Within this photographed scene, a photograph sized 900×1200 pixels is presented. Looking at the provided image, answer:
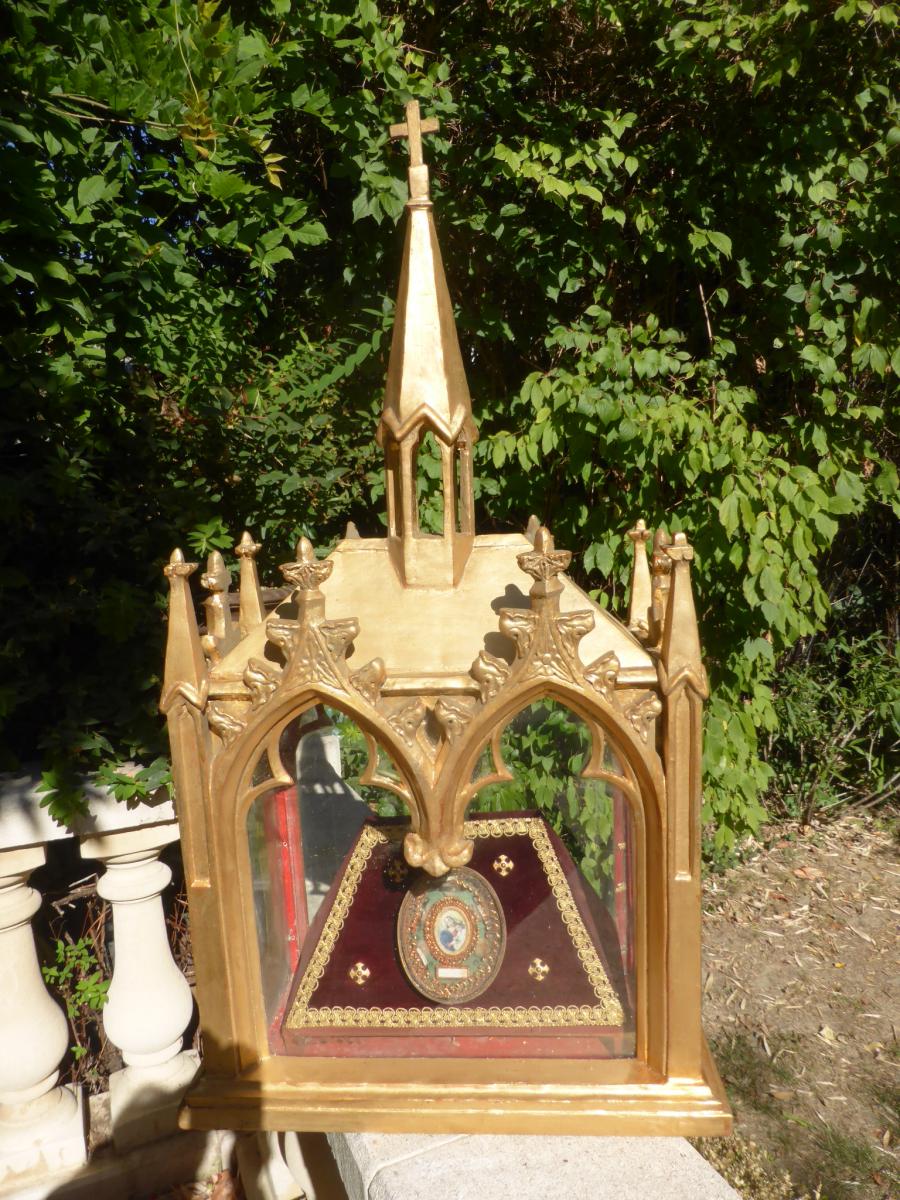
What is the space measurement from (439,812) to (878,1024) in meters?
2.72

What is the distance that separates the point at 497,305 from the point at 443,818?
2558 mm

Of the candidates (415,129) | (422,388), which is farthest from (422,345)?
(415,129)

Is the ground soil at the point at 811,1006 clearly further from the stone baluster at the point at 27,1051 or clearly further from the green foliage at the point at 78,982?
the green foliage at the point at 78,982

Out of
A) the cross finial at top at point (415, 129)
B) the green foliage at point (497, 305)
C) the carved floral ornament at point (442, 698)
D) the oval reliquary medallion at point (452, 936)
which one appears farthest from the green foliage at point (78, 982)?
the cross finial at top at point (415, 129)

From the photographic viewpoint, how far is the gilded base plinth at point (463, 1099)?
1.20 m

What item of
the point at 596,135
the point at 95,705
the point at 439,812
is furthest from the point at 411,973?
the point at 596,135

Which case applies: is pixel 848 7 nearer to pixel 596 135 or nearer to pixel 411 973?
pixel 596 135

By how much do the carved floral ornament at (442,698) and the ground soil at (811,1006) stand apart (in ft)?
6.40

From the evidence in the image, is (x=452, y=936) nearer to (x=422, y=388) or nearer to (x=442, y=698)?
(x=442, y=698)

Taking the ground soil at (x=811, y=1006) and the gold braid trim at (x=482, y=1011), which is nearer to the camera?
the gold braid trim at (x=482, y=1011)

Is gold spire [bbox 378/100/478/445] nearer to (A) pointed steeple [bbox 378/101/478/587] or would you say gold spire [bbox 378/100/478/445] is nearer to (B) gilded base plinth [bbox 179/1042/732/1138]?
(A) pointed steeple [bbox 378/101/478/587]

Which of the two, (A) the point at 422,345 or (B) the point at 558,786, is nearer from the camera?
(A) the point at 422,345

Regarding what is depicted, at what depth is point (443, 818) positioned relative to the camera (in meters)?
1.20

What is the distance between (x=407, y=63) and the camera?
2688 millimetres
